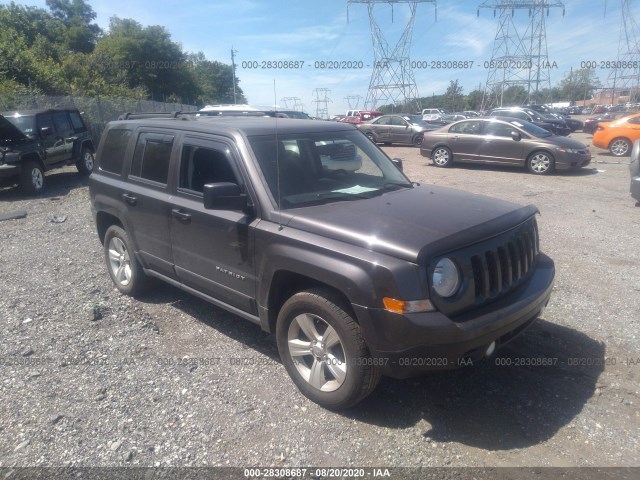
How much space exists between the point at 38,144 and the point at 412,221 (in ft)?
37.9

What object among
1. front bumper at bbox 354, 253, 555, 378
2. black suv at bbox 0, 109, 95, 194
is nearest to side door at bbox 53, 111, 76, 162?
black suv at bbox 0, 109, 95, 194

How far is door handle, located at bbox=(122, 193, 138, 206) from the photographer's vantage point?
4659mm

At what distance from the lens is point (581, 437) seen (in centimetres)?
301

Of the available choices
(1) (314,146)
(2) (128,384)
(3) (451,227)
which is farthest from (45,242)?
(3) (451,227)

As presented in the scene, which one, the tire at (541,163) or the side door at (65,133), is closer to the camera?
the side door at (65,133)

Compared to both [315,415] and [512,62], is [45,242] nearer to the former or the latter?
[315,415]

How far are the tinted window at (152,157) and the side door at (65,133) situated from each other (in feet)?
30.9

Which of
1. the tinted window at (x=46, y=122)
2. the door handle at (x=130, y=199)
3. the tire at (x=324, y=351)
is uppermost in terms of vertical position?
the tinted window at (x=46, y=122)

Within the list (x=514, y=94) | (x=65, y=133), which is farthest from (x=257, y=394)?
(x=514, y=94)

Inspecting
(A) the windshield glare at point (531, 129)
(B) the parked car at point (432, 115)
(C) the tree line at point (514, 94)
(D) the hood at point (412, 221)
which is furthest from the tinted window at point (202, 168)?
(C) the tree line at point (514, 94)

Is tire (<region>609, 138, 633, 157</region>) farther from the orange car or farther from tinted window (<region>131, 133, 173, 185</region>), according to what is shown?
tinted window (<region>131, 133, 173, 185</region>)

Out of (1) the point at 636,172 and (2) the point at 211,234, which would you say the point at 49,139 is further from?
(1) the point at 636,172

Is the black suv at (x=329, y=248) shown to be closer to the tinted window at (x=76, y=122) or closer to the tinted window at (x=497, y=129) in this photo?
the tinted window at (x=76, y=122)

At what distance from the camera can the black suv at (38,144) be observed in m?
11.0
